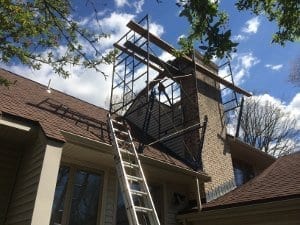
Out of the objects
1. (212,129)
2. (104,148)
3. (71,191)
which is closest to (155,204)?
(71,191)

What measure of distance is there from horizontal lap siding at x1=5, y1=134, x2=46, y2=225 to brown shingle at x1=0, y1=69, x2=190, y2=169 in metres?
0.51

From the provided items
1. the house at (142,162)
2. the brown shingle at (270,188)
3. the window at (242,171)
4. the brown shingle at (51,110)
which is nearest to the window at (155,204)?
the house at (142,162)

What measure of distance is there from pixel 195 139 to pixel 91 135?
4518mm

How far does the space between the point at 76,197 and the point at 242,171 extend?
8038mm

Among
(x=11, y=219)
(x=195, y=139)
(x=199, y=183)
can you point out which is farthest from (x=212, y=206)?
(x=11, y=219)

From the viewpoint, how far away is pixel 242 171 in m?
13.7

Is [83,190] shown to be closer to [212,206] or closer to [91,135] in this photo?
[91,135]

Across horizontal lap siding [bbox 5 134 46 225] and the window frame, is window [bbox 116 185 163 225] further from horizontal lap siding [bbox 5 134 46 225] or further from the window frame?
horizontal lap siding [bbox 5 134 46 225]

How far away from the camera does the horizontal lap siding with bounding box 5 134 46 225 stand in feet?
18.8

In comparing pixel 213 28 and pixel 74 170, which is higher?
pixel 213 28

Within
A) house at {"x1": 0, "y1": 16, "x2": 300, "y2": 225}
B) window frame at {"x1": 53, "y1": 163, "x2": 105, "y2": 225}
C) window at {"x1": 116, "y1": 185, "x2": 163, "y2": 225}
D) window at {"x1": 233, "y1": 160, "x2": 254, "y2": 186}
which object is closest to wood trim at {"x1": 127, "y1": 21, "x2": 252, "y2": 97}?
house at {"x1": 0, "y1": 16, "x2": 300, "y2": 225}

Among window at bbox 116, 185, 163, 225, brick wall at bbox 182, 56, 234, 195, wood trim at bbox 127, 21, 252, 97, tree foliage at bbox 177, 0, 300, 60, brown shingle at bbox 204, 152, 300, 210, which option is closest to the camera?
tree foliage at bbox 177, 0, 300, 60

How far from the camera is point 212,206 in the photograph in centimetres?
898

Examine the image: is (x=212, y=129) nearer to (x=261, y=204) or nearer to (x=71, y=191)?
(x=261, y=204)
